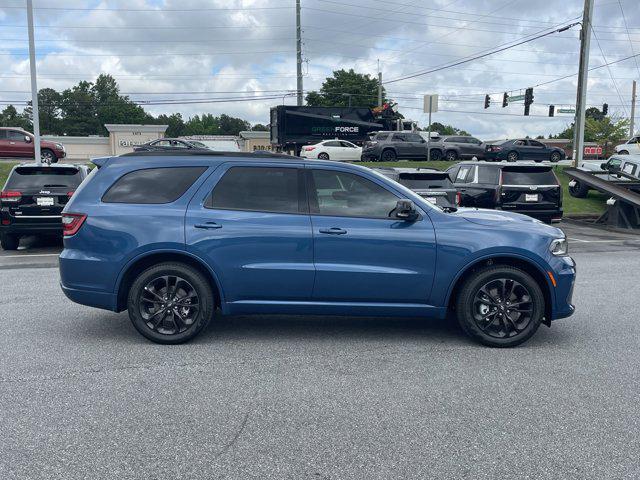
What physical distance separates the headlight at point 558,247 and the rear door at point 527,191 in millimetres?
7948

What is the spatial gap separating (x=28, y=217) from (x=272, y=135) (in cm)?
2496

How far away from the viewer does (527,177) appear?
13.4 meters

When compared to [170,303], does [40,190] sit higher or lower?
higher

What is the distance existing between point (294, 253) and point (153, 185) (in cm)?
152

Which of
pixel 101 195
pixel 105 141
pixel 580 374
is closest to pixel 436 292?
pixel 580 374

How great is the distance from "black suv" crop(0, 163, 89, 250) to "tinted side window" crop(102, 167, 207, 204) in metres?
6.34

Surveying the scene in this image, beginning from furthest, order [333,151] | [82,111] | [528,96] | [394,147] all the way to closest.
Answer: [82,111] < [528,96] < [333,151] < [394,147]

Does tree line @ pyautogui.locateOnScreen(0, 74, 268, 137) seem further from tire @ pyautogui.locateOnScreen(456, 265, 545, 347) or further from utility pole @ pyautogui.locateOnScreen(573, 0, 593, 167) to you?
tire @ pyautogui.locateOnScreen(456, 265, 545, 347)

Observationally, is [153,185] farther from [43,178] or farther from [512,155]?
[512,155]

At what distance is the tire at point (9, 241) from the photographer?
11859 mm

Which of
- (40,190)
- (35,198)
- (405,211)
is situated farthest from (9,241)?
(405,211)

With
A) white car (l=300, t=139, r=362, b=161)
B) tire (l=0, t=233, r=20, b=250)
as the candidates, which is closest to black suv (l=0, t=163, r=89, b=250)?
tire (l=0, t=233, r=20, b=250)

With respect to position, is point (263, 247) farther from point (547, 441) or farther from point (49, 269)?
point (49, 269)

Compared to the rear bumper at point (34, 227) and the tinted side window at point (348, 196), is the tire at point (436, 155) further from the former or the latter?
the tinted side window at point (348, 196)
